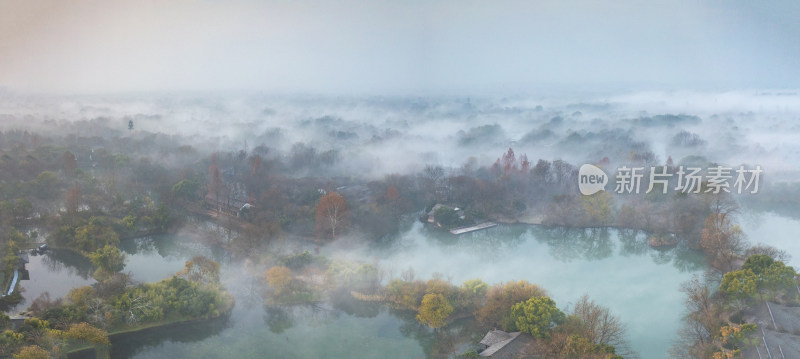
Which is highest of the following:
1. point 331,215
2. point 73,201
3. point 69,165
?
point 69,165

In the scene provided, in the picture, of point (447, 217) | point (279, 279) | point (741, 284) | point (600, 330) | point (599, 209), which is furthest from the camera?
point (447, 217)

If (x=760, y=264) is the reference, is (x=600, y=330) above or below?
below

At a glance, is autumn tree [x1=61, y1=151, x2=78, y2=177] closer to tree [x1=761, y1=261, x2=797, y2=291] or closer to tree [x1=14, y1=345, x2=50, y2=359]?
tree [x1=14, y1=345, x2=50, y2=359]

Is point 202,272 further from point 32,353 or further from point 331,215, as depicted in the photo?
point 331,215

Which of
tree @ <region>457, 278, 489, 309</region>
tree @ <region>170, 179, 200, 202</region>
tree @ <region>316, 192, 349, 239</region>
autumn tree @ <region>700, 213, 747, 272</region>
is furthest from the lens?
tree @ <region>170, 179, 200, 202</region>

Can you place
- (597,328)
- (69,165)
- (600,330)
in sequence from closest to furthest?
(597,328)
(600,330)
(69,165)

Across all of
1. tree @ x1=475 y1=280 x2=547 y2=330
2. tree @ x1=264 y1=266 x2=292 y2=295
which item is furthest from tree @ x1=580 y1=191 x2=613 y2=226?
tree @ x1=264 y1=266 x2=292 y2=295

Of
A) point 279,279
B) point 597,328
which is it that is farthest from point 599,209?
Result: point 279,279
